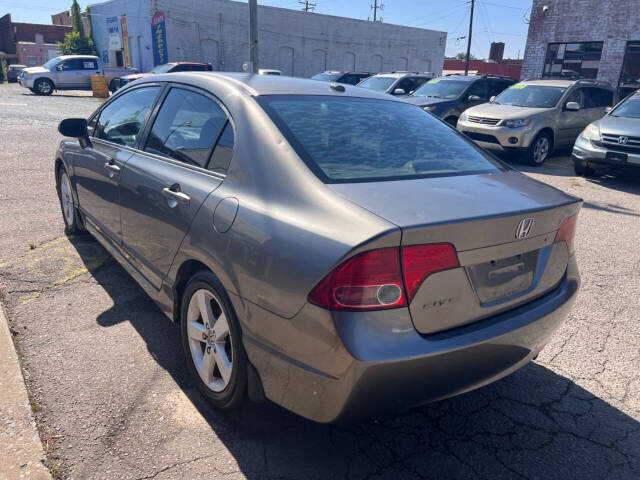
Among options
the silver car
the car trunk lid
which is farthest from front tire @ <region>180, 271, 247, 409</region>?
the silver car

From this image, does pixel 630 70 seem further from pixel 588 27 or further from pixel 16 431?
pixel 16 431

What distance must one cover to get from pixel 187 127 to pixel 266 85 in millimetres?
525

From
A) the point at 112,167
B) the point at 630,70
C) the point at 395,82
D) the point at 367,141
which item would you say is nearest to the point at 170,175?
the point at 112,167

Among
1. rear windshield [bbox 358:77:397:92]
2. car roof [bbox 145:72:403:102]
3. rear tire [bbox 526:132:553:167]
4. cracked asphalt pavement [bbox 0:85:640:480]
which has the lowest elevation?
cracked asphalt pavement [bbox 0:85:640:480]

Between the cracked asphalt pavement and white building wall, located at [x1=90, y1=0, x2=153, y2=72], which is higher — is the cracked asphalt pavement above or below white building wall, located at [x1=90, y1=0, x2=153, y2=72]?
below

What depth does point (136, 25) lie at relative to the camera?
3089 cm

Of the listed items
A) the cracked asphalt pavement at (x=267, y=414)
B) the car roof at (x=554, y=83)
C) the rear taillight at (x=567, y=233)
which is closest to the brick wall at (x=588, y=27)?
the car roof at (x=554, y=83)

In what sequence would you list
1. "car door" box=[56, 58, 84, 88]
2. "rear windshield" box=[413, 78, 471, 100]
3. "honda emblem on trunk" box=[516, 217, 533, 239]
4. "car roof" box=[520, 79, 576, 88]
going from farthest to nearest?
1. "car door" box=[56, 58, 84, 88]
2. "rear windshield" box=[413, 78, 471, 100]
3. "car roof" box=[520, 79, 576, 88]
4. "honda emblem on trunk" box=[516, 217, 533, 239]

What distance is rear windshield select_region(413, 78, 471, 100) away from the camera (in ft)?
40.9

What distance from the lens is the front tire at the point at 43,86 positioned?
23.7 m

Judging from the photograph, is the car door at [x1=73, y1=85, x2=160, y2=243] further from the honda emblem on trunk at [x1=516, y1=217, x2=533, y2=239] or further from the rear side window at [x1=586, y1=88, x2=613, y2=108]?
the rear side window at [x1=586, y1=88, x2=613, y2=108]

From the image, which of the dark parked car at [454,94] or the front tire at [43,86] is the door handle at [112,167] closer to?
the dark parked car at [454,94]

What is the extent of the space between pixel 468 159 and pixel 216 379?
5.98 feet

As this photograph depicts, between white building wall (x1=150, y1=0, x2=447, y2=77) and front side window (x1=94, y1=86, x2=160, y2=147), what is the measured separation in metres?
27.5
